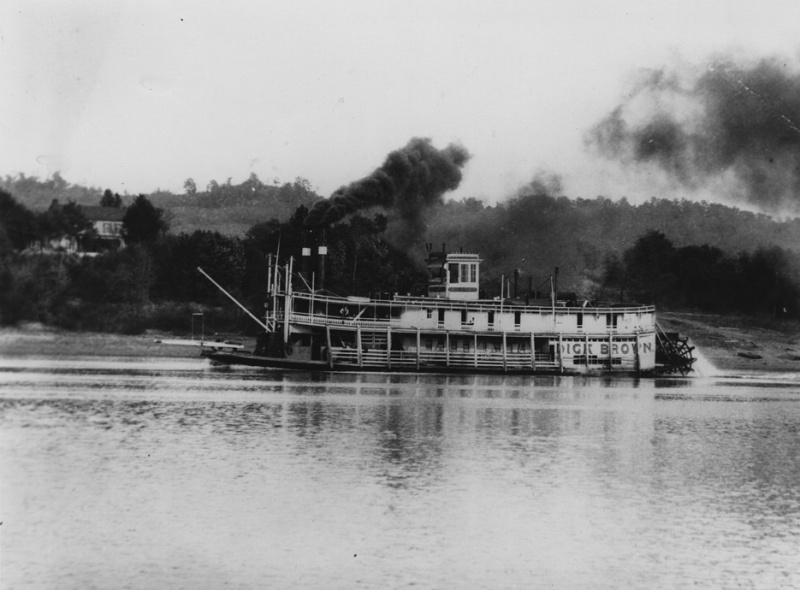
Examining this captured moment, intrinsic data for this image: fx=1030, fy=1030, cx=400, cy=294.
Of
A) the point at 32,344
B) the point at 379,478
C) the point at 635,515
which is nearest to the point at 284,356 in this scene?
the point at 32,344

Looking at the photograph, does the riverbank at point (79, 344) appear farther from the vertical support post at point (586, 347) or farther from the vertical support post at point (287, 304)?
the vertical support post at point (586, 347)

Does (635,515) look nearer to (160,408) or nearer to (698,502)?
(698,502)

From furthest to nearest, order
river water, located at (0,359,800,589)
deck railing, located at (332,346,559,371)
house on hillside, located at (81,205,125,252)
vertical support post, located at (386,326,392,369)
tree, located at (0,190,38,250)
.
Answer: house on hillside, located at (81,205,125,252), deck railing, located at (332,346,559,371), vertical support post, located at (386,326,392,369), tree, located at (0,190,38,250), river water, located at (0,359,800,589)

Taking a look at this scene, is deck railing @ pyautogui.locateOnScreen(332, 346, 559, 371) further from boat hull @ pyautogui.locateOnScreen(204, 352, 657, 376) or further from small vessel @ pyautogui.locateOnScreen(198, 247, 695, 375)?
boat hull @ pyautogui.locateOnScreen(204, 352, 657, 376)

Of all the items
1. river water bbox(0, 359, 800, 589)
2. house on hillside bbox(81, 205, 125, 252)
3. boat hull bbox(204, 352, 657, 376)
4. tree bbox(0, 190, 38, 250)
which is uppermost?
house on hillside bbox(81, 205, 125, 252)

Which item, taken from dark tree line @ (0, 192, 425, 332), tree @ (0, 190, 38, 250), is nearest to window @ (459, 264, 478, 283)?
dark tree line @ (0, 192, 425, 332)

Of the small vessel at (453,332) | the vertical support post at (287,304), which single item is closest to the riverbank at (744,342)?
the small vessel at (453,332)
